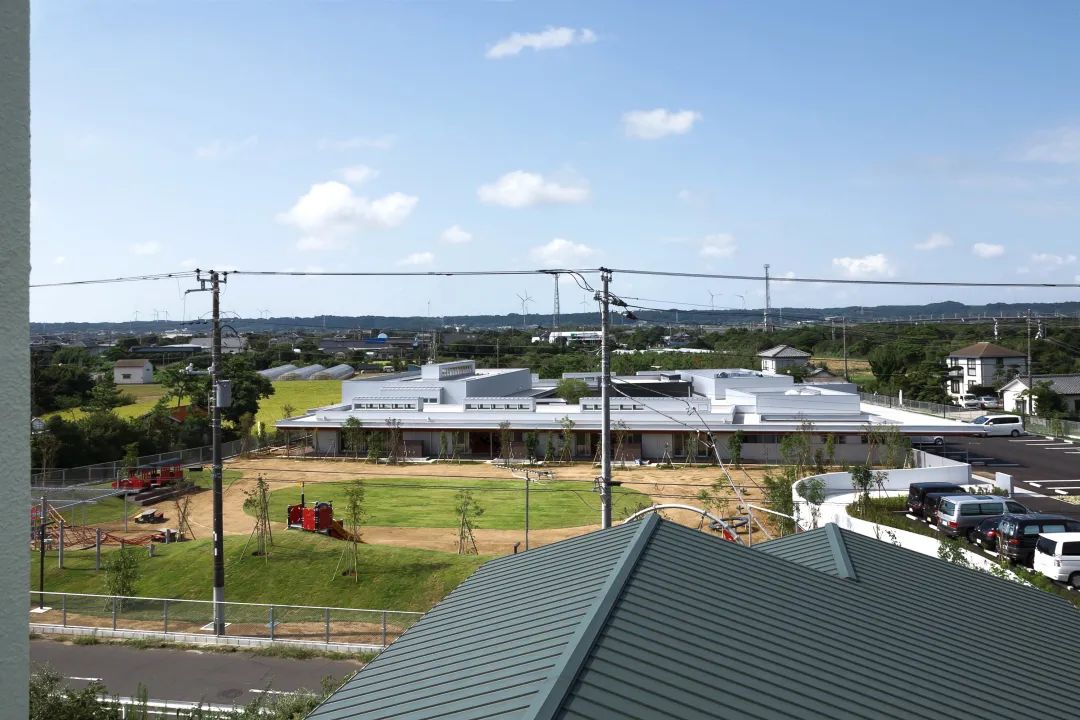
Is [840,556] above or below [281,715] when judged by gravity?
above

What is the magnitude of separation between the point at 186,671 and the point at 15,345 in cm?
1813

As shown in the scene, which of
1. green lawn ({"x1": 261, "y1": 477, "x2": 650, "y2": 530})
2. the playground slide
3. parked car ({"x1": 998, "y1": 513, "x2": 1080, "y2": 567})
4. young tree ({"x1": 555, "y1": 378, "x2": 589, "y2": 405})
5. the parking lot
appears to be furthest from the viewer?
young tree ({"x1": 555, "y1": 378, "x2": 589, "y2": 405})

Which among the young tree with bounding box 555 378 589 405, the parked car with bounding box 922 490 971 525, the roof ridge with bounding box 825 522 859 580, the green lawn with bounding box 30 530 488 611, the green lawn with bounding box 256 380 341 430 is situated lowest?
the green lawn with bounding box 30 530 488 611

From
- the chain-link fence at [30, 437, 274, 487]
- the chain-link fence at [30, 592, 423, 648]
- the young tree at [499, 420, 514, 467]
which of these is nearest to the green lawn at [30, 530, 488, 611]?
the chain-link fence at [30, 592, 423, 648]

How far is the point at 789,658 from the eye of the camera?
7074mm

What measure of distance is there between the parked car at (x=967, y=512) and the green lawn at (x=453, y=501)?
11398mm

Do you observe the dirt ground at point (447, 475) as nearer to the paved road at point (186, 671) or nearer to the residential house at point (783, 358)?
the paved road at point (186, 671)

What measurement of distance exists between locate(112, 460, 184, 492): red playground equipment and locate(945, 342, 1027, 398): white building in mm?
63658

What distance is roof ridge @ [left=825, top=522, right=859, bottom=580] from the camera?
10377 mm

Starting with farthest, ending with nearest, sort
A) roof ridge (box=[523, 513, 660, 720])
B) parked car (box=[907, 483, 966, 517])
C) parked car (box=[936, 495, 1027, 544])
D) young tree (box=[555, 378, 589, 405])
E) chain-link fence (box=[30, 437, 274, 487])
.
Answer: young tree (box=[555, 378, 589, 405]) < chain-link fence (box=[30, 437, 274, 487]) < parked car (box=[907, 483, 966, 517]) < parked car (box=[936, 495, 1027, 544]) < roof ridge (box=[523, 513, 660, 720])

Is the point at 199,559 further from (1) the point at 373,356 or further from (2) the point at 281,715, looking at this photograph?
(1) the point at 373,356

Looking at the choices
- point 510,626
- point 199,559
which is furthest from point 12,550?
point 199,559

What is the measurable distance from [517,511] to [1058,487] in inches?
901

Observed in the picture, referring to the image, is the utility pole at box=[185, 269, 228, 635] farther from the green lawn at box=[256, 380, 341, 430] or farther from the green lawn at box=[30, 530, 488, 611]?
the green lawn at box=[256, 380, 341, 430]
